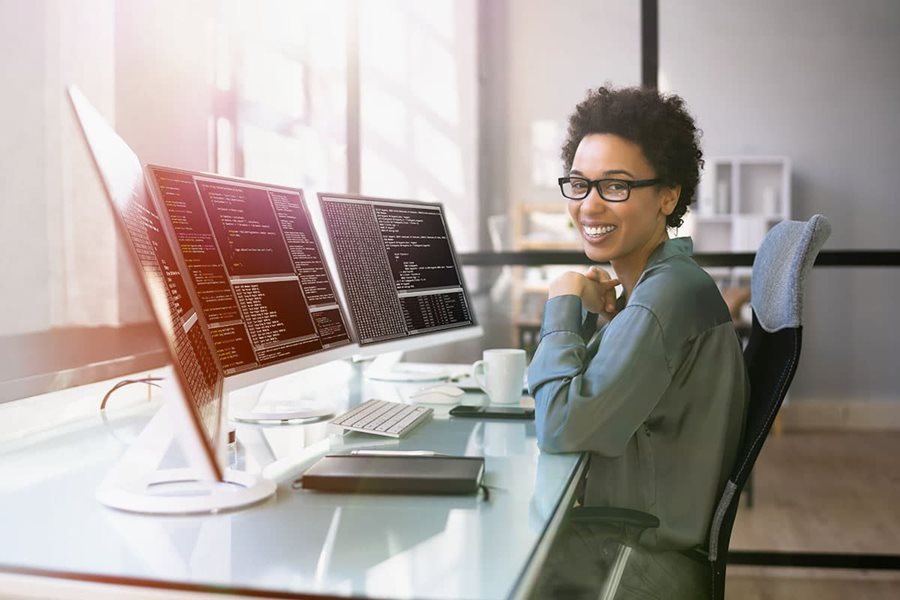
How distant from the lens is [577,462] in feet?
4.30

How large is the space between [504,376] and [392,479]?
78cm

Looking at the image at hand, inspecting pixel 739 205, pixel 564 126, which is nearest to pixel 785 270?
pixel 564 126

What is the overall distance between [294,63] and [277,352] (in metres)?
2.14

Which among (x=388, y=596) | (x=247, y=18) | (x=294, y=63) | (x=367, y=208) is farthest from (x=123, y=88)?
(x=388, y=596)

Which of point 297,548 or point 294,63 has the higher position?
point 294,63

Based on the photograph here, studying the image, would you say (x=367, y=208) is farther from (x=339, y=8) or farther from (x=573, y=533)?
(x=339, y=8)

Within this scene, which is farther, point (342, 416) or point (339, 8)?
point (339, 8)

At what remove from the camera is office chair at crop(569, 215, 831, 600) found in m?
1.31

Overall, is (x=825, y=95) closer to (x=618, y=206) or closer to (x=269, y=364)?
(x=618, y=206)

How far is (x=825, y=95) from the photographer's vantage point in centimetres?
309

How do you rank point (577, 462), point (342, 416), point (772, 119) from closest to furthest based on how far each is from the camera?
point (577, 462), point (342, 416), point (772, 119)

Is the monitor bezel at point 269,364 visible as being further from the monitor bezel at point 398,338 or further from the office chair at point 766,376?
the office chair at point 766,376

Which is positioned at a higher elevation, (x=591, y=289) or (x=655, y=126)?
(x=655, y=126)

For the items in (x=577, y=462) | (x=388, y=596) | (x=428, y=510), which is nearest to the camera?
(x=388, y=596)
